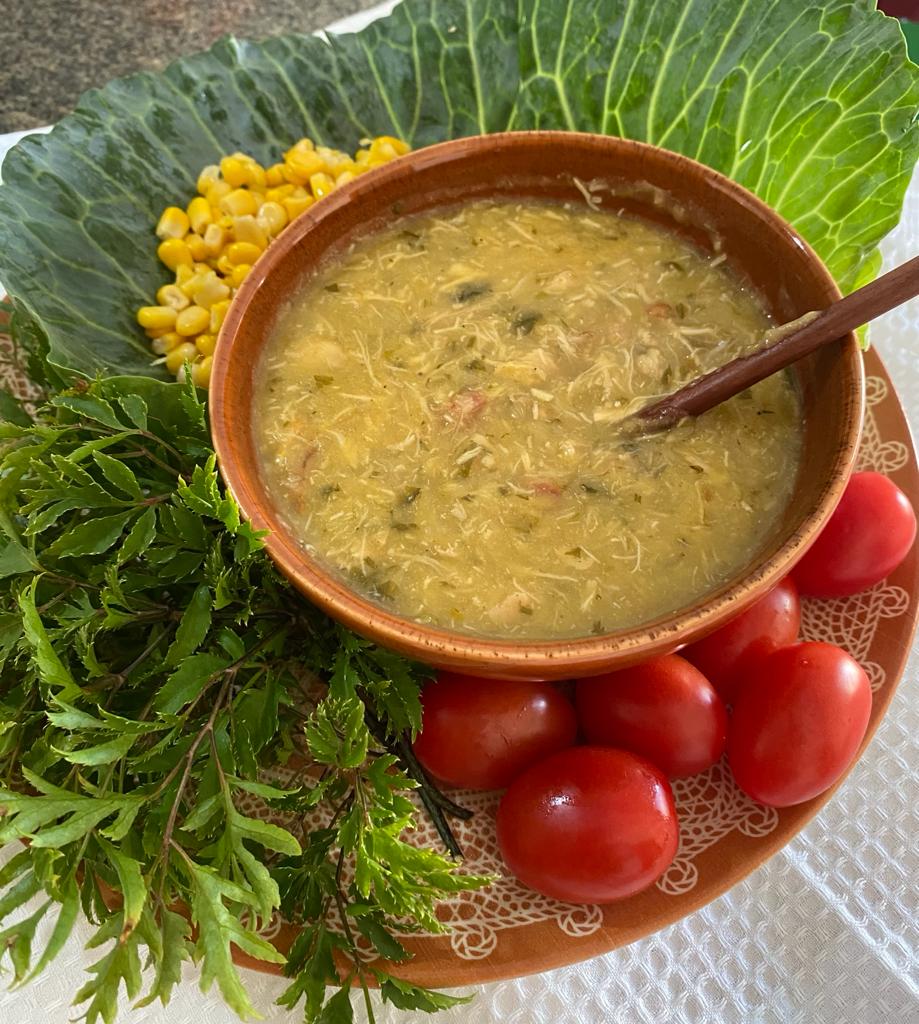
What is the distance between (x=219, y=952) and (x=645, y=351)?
128 centimetres

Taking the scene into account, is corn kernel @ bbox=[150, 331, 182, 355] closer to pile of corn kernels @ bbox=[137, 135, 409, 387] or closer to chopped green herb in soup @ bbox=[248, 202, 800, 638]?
pile of corn kernels @ bbox=[137, 135, 409, 387]

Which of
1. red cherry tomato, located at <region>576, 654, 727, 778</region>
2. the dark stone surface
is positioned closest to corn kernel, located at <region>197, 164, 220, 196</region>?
the dark stone surface

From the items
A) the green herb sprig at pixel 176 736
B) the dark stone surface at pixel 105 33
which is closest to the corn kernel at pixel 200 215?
the green herb sprig at pixel 176 736

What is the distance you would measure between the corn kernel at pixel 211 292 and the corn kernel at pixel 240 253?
0.22 feet

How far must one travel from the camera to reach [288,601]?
174cm

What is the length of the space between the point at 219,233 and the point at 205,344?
11.5 inches

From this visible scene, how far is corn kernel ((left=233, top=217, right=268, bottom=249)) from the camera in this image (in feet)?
7.56

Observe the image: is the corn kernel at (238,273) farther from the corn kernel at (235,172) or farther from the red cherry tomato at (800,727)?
the red cherry tomato at (800,727)

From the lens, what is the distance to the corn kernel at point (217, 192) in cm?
235

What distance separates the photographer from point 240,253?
7.57ft

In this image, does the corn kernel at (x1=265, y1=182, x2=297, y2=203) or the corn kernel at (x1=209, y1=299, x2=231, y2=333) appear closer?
the corn kernel at (x1=209, y1=299, x2=231, y2=333)

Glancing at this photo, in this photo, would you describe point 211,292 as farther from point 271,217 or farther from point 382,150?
point 382,150

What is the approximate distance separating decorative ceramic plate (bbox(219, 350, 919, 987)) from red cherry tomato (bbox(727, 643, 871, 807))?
0.06 metres

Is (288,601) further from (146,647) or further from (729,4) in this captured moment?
(729,4)
